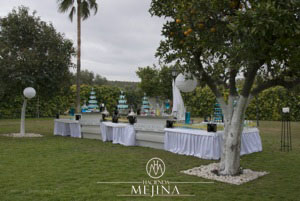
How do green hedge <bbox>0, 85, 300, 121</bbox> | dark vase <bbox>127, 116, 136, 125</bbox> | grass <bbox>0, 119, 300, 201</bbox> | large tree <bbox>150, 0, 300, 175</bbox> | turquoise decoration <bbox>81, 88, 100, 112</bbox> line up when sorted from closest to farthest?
→ large tree <bbox>150, 0, 300, 175</bbox>, grass <bbox>0, 119, 300, 201</bbox>, dark vase <bbox>127, 116, 136, 125</bbox>, turquoise decoration <bbox>81, 88, 100, 112</bbox>, green hedge <bbox>0, 85, 300, 121</bbox>

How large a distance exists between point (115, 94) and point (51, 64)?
13658mm

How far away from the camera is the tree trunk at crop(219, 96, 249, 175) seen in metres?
4.97

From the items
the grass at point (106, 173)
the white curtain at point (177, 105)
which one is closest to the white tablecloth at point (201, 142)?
the grass at point (106, 173)

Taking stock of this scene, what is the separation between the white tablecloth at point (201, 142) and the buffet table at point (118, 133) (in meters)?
1.39

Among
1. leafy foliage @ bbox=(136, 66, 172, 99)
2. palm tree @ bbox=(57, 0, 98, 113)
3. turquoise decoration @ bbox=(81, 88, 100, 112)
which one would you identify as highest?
palm tree @ bbox=(57, 0, 98, 113)

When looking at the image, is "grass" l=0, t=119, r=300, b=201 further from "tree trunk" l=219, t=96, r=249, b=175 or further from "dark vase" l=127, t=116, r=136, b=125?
"dark vase" l=127, t=116, r=136, b=125

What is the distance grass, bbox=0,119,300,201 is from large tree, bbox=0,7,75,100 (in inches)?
118

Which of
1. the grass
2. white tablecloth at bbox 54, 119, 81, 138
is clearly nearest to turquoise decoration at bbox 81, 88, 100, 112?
white tablecloth at bbox 54, 119, 81, 138

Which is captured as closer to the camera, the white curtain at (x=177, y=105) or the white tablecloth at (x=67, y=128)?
the white curtain at (x=177, y=105)

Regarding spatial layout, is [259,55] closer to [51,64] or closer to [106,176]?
[106,176]

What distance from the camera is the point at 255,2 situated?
3.53m

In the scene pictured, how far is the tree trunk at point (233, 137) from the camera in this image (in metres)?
4.97

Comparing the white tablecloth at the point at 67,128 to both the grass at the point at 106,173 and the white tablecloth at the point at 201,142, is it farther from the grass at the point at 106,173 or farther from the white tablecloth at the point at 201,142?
the white tablecloth at the point at 201,142

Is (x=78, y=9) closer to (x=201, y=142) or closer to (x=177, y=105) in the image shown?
(x=177, y=105)
